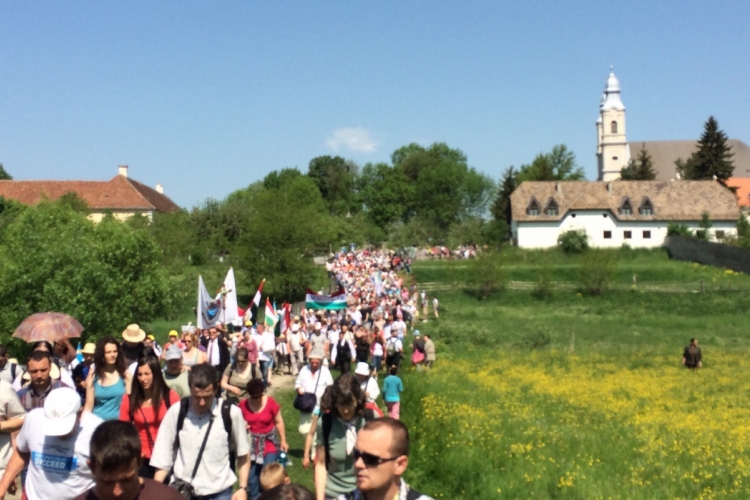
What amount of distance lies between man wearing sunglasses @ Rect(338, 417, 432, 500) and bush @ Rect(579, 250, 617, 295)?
53665mm

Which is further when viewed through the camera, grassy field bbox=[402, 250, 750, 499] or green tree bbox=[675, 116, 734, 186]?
green tree bbox=[675, 116, 734, 186]

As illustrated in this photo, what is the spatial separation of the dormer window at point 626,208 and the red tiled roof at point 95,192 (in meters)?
49.0

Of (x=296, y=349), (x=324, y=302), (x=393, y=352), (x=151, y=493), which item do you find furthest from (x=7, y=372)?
(x=324, y=302)

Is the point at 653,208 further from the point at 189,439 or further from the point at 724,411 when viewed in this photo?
the point at 189,439

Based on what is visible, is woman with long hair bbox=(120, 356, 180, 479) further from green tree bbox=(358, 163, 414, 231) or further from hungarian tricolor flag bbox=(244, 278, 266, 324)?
green tree bbox=(358, 163, 414, 231)

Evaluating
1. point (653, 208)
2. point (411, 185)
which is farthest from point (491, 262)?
point (411, 185)

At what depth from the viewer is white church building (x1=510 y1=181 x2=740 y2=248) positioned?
80.8 metres

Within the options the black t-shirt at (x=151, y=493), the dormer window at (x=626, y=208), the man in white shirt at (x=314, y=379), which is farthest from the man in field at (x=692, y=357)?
the dormer window at (x=626, y=208)

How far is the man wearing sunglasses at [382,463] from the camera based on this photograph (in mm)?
3520

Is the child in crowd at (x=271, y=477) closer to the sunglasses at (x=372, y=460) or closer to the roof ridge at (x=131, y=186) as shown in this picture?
the sunglasses at (x=372, y=460)

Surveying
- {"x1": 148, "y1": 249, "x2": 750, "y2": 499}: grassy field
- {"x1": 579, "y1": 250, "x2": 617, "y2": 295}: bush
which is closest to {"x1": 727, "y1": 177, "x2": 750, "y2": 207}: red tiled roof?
{"x1": 579, "y1": 250, "x2": 617, "y2": 295}: bush

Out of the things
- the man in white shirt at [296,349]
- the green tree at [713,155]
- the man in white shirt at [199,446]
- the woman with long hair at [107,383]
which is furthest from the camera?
the green tree at [713,155]

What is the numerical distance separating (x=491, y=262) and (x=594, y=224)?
29548 millimetres

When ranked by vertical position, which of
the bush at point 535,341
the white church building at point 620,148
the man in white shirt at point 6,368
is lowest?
the bush at point 535,341
